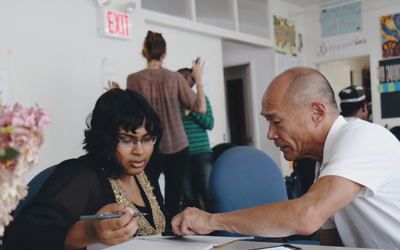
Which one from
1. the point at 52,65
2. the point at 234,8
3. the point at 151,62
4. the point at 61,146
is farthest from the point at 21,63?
the point at 234,8

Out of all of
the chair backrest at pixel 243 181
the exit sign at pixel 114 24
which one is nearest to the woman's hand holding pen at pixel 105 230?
the chair backrest at pixel 243 181

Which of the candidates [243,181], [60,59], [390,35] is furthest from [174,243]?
[390,35]

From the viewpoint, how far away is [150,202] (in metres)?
1.53

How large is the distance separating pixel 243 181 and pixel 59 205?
0.93 m

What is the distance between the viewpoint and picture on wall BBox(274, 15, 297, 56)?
18.5 feet

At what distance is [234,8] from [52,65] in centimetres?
282

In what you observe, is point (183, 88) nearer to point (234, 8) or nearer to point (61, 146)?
point (61, 146)

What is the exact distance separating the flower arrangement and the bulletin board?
5.92 meters

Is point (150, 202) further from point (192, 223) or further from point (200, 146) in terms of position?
point (200, 146)

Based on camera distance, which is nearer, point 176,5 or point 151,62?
point 151,62

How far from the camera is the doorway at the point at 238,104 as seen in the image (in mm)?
6267

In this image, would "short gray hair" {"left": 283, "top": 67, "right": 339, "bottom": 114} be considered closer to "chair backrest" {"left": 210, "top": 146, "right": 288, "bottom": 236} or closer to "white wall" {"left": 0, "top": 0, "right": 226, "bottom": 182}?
"chair backrest" {"left": 210, "top": 146, "right": 288, "bottom": 236}

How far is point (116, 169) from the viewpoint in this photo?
4.56ft

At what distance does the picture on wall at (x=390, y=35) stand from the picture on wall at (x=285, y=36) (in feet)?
4.37
